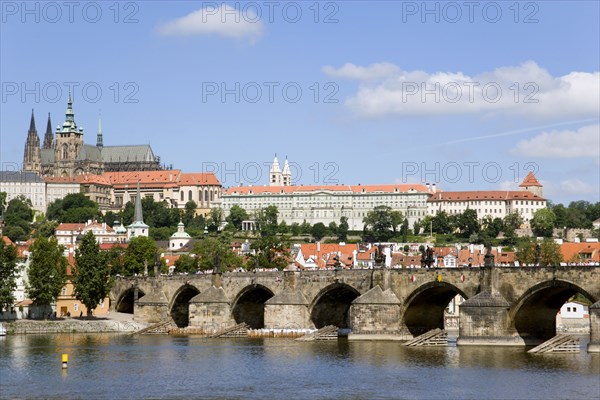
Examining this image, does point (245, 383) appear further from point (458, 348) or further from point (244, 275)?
point (244, 275)

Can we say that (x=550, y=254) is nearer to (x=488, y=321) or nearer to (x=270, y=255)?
(x=270, y=255)

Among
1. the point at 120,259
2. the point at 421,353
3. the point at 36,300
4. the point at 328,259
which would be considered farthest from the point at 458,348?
the point at 328,259

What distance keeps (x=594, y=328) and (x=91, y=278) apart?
52083 millimetres

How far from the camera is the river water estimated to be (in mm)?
63938

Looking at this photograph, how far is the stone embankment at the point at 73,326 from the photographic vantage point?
105m

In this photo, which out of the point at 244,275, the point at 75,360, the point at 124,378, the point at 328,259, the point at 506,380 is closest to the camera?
the point at 506,380

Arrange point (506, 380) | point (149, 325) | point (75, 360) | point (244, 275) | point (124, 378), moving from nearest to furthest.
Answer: point (506, 380) < point (124, 378) < point (75, 360) < point (244, 275) < point (149, 325)

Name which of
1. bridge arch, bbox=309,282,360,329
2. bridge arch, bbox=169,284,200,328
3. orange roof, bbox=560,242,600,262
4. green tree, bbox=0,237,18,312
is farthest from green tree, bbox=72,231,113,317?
orange roof, bbox=560,242,600,262

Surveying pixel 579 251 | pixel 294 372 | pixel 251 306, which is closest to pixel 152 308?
pixel 251 306

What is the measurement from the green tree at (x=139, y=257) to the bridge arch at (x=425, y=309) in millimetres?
49548

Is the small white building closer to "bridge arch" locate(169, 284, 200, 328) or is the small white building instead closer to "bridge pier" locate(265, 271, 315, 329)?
"bridge pier" locate(265, 271, 315, 329)

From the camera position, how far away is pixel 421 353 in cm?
8106

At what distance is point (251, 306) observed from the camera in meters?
108

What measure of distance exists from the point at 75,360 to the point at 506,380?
29.0 m
